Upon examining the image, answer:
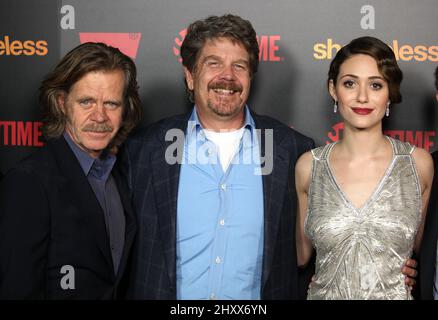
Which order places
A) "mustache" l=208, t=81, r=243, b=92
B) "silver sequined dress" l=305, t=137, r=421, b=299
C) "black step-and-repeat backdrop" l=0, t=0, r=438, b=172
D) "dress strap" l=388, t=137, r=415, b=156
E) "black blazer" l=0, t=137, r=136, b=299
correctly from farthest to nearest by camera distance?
"black step-and-repeat backdrop" l=0, t=0, r=438, b=172
"mustache" l=208, t=81, r=243, b=92
"dress strap" l=388, t=137, r=415, b=156
"silver sequined dress" l=305, t=137, r=421, b=299
"black blazer" l=0, t=137, r=136, b=299

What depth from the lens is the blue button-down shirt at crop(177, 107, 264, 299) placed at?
208 centimetres

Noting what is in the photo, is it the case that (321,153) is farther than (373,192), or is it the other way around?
(321,153)

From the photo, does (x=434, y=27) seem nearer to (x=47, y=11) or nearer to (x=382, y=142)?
(x=382, y=142)

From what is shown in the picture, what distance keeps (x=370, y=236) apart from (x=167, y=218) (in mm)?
683

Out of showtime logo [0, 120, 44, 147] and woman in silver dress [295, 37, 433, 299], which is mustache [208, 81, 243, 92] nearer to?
woman in silver dress [295, 37, 433, 299]

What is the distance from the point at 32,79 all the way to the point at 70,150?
0.93m

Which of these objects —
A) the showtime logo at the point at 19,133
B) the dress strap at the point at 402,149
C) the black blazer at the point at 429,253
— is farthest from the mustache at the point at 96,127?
the black blazer at the point at 429,253

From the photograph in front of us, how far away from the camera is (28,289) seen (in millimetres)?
1789

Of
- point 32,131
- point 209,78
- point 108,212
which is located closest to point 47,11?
point 32,131

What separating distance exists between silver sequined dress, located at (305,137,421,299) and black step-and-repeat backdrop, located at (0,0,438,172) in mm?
700

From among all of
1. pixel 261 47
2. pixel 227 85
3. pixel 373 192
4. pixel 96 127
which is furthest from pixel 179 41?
pixel 373 192

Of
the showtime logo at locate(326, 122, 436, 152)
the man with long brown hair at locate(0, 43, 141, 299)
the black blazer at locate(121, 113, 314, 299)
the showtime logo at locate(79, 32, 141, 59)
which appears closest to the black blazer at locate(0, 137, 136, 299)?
the man with long brown hair at locate(0, 43, 141, 299)

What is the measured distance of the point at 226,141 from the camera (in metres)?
2.25

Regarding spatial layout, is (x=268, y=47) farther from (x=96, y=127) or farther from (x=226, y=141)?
(x=96, y=127)
